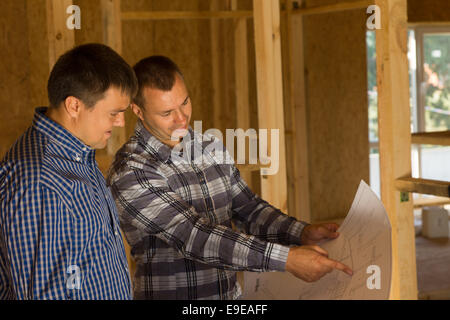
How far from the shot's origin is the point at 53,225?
4.34 feet

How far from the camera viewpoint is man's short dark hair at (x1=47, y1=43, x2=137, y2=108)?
145cm

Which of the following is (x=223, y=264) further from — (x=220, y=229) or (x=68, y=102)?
(x=68, y=102)

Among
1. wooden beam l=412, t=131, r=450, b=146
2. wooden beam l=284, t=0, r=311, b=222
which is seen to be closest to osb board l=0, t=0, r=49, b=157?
wooden beam l=284, t=0, r=311, b=222

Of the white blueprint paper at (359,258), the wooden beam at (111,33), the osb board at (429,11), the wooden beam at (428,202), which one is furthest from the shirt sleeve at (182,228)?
the wooden beam at (428,202)

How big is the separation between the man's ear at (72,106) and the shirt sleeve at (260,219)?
0.73 metres

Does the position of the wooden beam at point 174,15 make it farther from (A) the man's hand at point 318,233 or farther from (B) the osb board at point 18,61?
(A) the man's hand at point 318,233

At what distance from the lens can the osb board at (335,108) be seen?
5.82m

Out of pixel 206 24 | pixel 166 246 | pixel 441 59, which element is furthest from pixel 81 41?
pixel 441 59

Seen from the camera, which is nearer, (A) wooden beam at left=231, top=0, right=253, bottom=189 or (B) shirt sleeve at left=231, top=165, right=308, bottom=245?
(B) shirt sleeve at left=231, top=165, right=308, bottom=245

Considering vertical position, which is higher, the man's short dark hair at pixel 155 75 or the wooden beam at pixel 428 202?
the man's short dark hair at pixel 155 75

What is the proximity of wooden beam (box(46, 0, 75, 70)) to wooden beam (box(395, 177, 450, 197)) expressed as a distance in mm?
1303

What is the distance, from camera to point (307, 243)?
1.91m

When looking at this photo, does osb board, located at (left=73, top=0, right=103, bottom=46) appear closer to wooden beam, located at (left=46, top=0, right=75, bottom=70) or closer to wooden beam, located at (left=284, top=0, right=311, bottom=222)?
wooden beam, located at (left=46, top=0, right=75, bottom=70)

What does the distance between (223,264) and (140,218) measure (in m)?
0.27
